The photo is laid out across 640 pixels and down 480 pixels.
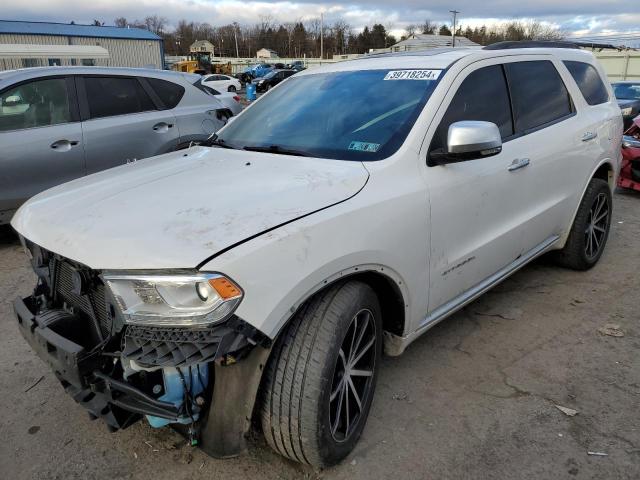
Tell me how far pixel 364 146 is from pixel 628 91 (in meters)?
13.0

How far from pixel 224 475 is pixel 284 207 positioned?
124cm

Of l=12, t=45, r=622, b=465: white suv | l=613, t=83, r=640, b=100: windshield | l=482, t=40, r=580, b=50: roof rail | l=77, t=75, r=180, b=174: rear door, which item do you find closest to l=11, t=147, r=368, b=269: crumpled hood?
l=12, t=45, r=622, b=465: white suv

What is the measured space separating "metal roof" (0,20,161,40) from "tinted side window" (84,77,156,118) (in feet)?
113

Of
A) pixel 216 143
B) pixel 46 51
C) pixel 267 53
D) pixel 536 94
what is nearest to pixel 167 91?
pixel 216 143

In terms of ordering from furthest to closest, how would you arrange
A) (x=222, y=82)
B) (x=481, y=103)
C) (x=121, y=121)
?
(x=222, y=82), (x=121, y=121), (x=481, y=103)

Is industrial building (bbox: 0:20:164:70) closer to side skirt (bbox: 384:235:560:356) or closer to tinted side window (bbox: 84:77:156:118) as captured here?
tinted side window (bbox: 84:77:156:118)

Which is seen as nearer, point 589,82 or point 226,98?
point 589,82

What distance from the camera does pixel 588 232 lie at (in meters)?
4.39

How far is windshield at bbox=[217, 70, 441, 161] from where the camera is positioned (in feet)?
8.88

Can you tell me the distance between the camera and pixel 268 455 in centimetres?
244

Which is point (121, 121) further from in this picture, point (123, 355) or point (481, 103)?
point (123, 355)

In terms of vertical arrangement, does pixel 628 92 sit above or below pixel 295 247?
above

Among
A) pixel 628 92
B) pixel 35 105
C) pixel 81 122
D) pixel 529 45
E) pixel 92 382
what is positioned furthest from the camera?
pixel 628 92

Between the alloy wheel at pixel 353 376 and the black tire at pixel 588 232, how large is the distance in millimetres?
2574
